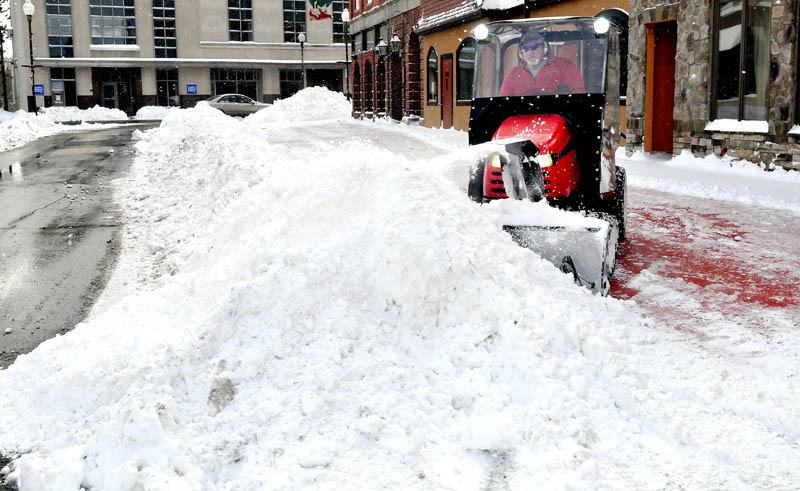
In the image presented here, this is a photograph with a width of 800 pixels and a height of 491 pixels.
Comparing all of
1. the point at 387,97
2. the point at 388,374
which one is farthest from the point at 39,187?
the point at 387,97

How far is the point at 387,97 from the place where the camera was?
125 ft

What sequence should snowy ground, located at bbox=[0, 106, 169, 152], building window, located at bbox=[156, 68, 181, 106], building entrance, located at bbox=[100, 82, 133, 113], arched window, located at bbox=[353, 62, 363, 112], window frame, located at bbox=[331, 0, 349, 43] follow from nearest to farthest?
1. snowy ground, located at bbox=[0, 106, 169, 152]
2. arched window, located at bbox=[353, 62, 363, 112]
3. building entrance, located at bbox=[100, 82, 133, 113]
4. building window, located at bbox=[156, 68, 181, 106]
5. window frame, located at bbox=[331, 0, 349, 43]

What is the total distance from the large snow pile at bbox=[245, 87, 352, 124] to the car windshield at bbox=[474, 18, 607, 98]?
30531 mm

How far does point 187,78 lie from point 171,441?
193ft

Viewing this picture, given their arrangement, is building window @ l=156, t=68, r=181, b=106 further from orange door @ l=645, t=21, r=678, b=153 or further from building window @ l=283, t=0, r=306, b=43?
orange door @ l=645, t=21, r=678, b=153

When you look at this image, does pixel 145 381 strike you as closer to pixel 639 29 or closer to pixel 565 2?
pixel 639 29

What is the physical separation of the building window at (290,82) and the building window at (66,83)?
15.2m

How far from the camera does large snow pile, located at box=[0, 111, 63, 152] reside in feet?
87.0

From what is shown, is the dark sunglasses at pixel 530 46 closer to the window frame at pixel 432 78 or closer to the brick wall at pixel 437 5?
the brick wall at pixel 437 5

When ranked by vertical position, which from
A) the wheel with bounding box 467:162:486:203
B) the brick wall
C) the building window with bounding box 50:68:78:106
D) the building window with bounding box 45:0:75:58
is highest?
the building window with bounding box 45:0:75:58

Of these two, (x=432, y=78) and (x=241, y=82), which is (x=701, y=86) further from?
(x=241, y=82)

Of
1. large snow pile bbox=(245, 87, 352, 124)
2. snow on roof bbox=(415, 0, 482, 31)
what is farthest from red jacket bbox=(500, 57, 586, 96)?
large snow pile bbox=(245, 87, 352, 124)

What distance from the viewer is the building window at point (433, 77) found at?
31.5 meters

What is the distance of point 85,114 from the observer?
170ft
